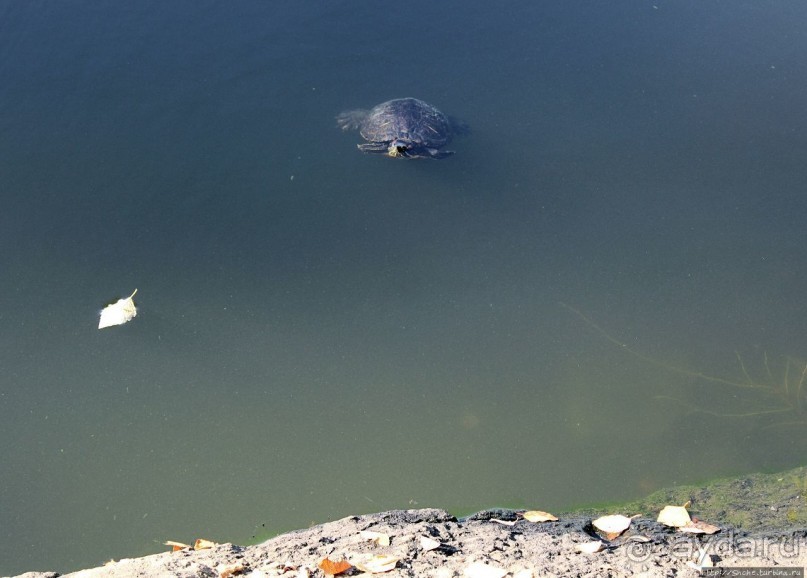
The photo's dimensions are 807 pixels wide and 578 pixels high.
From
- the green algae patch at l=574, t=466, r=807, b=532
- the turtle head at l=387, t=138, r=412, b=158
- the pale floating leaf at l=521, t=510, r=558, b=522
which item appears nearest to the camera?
the pale floating leaf at l=521, t=510, r=558, b=522

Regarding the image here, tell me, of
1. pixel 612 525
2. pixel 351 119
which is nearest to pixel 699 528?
pixel 612 525

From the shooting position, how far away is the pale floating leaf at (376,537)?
81.9 inches

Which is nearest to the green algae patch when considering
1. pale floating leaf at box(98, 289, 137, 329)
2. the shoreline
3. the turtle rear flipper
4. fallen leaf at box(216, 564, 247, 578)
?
the shoreline

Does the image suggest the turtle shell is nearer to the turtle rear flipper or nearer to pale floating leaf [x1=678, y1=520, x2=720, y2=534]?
the turtle rear flipper

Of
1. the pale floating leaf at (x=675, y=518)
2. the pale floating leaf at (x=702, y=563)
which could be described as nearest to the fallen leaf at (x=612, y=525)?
the pale floating leaf at (x=675, y=518)

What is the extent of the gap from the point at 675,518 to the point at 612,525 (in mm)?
217

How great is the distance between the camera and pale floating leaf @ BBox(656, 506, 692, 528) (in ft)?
7.35

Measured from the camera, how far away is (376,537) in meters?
2.12

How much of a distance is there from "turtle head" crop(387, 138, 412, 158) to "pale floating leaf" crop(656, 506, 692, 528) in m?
2.82

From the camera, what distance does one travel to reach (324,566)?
A: 1.92 m

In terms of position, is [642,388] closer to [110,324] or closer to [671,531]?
[671,531]

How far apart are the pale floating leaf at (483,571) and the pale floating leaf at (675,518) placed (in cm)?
66

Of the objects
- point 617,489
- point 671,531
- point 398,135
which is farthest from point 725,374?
point 398,135

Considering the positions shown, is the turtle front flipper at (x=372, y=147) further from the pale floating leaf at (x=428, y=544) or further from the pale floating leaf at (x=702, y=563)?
the pale floating leaf at (x=702, y=563)
